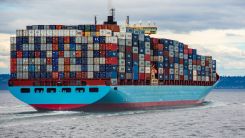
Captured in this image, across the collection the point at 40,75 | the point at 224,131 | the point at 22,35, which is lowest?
the point at 224,131

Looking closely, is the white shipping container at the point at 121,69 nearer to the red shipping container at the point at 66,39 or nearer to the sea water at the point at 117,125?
the sea water at the point at 117,125

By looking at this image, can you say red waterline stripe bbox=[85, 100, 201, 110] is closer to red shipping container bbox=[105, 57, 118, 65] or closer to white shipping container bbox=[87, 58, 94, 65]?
white shipping container bbox=[87, 58, 94, 65]

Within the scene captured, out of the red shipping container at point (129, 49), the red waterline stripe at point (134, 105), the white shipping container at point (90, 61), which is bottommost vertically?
the red waterline stripe at point (134, 105)

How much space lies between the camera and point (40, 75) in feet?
260

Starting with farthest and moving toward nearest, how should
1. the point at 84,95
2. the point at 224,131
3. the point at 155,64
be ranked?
the point at 155,64 → the point at 84,95 → the point at 224,131

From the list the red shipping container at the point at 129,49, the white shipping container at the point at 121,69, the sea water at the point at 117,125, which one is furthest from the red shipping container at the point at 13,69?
the red shipping container at the point at 129,49

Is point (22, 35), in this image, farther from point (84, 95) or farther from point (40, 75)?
point (84, 95)

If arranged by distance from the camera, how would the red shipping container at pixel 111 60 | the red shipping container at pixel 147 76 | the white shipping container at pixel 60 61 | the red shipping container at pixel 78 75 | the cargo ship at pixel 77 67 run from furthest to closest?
1. the red shipping container at pixel 147 76
2. the white shipping container at pixel 60 61
3. the red shipping container at pixel 111 60
4. the red shipping container at pixel 78 75
5. the cargo ship at pixel 77 67

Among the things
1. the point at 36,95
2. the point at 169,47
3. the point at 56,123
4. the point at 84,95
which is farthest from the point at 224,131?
the point at 169,47

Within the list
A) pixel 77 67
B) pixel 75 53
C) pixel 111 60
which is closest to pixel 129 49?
pixel 111 60

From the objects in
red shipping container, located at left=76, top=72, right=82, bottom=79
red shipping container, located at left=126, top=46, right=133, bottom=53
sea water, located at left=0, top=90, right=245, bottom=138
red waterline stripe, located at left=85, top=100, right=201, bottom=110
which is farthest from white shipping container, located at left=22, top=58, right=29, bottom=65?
red shipping container, located at left=126, top=46, right=133, bottom=53

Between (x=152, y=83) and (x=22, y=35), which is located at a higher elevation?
(x=22, y=35)

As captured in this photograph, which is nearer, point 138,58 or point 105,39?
point 105,39

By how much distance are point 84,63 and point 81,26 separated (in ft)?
20.5
